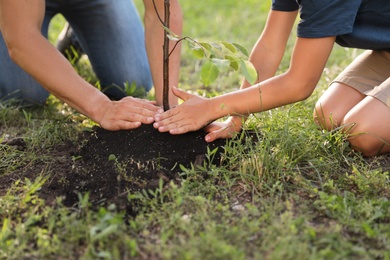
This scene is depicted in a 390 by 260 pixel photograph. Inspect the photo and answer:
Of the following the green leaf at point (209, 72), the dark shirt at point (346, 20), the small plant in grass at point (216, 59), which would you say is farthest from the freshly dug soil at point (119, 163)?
the dark shirt at point (346, 20)

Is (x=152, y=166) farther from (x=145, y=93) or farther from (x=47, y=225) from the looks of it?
(x=145, y=93)

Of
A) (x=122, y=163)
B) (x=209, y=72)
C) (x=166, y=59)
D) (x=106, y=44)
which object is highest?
(x=209, y=72)

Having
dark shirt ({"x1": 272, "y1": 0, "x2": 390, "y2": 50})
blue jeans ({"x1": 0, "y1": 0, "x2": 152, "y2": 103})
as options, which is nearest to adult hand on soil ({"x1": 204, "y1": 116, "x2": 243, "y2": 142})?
dark shirt ({"x1": 272, "y1": 0, "x2": 390, "y2": 50})

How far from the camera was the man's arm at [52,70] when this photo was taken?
8.15ft

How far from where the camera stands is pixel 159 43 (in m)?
2.79

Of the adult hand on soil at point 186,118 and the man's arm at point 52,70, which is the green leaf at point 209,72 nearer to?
the adult hand on soil at point 186,118

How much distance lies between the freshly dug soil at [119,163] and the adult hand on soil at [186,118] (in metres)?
0.05

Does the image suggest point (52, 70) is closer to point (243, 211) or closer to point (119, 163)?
point (119, 163)

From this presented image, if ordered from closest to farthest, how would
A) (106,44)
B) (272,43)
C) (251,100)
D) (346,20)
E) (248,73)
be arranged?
(248,73) → (346,20) → (251,100) → (272,43) → (106,44)

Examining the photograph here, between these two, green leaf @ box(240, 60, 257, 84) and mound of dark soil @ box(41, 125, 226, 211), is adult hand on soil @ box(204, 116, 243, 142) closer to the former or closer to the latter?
mound of dark soil @ box(41, 125, 226, 211)

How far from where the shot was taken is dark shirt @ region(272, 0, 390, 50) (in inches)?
87.7

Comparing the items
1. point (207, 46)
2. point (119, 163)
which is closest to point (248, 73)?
point (207, 46)

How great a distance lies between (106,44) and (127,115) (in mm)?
1264

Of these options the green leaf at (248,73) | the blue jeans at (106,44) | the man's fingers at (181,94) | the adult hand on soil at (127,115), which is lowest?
the blue jeans at (106,44)
